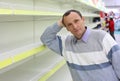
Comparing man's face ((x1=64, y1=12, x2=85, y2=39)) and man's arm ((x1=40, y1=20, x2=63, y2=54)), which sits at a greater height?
man's face ((x1=64, y1=12, x2=85, y2=39))

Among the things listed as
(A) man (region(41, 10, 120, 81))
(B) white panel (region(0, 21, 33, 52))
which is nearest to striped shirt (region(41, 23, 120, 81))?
(A) man (region(41, 10, 120, 81))

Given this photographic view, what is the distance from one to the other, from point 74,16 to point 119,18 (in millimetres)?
12584

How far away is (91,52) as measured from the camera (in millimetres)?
1663

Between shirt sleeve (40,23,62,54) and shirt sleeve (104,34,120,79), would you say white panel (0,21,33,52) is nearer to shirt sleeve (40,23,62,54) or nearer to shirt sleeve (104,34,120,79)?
shirt sleeve (40,23,62,54)

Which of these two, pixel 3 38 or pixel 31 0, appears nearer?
pixel 3 38

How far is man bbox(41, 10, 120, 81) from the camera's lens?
1.60 metres

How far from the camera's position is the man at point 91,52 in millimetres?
1597

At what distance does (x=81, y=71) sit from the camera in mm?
1721

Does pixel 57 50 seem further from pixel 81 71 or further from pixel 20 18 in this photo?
pixel 20 18

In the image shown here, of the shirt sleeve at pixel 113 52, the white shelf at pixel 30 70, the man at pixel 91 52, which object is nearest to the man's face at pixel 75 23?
the man at pixel 91 52

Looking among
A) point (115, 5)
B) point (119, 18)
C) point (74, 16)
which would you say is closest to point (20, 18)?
point (74, 16)

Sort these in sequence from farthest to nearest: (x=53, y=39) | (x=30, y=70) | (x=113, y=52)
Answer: (x=30, y=70) → (x=53, y=39) → (x=113, y=52)

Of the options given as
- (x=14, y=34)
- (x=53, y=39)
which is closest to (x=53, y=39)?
(x=53, y=39)

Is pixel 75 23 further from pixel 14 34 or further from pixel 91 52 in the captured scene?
pixel 14 34
